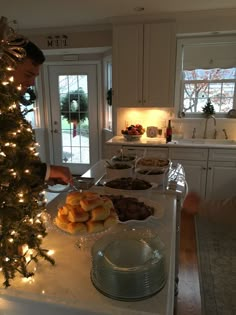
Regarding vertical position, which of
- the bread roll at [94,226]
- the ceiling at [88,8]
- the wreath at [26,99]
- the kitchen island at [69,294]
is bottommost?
the kitchen island at [69,294]

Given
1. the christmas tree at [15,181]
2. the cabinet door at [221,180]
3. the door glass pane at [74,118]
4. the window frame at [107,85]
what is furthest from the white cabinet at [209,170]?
the christmas tree at [15,181]

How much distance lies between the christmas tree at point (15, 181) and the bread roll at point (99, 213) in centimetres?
20

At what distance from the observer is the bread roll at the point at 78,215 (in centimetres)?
93

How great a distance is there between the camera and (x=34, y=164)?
920 millimetres

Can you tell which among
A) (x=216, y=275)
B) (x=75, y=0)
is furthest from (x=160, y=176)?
(x=75, y=0)

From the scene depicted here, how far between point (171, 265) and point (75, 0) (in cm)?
301

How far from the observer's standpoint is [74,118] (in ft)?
16.2

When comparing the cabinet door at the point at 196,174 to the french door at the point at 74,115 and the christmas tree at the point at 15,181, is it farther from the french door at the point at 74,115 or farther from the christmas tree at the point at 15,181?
the christmas tree at the point at 15,181

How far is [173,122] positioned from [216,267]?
2235 mm

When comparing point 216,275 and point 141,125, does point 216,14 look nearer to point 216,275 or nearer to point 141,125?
point 141,125

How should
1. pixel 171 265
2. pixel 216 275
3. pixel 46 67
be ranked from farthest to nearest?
pixel 46 67, pixel 216 275, pixel 171 265

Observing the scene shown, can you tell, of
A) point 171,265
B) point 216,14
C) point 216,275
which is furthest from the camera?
point 216,14

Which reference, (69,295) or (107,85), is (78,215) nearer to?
(69,295)

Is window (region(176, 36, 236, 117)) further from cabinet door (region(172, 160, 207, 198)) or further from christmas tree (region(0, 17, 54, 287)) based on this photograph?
christmas tree (region(0, 17, 54, 287))
